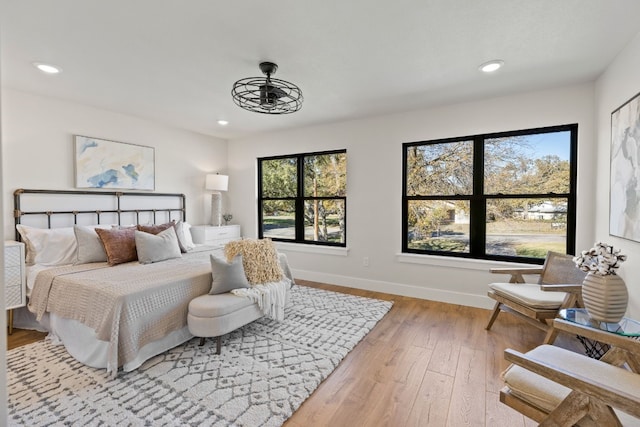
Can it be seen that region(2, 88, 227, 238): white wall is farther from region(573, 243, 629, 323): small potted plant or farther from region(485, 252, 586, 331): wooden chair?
region(573, 243, 629, 323): small potted plant

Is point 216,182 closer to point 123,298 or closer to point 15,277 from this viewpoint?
point 15,277

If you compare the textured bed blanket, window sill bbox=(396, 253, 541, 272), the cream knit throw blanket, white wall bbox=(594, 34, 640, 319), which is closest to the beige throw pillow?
the cream knit throw blanket

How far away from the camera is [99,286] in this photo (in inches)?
89.8

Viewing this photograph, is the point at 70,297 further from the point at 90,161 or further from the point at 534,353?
the point at 534,353

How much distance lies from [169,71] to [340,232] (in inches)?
116

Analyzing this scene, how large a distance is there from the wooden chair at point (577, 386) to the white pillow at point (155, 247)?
3.08m

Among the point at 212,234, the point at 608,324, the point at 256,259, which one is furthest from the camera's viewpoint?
the point at 212,234

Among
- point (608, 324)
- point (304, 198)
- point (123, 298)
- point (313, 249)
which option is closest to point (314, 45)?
point (123, 298)

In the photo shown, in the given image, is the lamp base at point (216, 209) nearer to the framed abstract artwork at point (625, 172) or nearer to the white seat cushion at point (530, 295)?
the white seat cushion at point (530, 295)

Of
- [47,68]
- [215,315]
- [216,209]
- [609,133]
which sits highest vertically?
[47,68]

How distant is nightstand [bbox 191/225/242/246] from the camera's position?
4.58 m

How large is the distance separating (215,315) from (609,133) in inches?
142

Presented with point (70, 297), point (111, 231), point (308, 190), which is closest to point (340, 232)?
point (308, 190)

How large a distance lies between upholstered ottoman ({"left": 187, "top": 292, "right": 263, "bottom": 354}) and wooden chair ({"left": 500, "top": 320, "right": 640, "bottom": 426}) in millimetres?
1902
